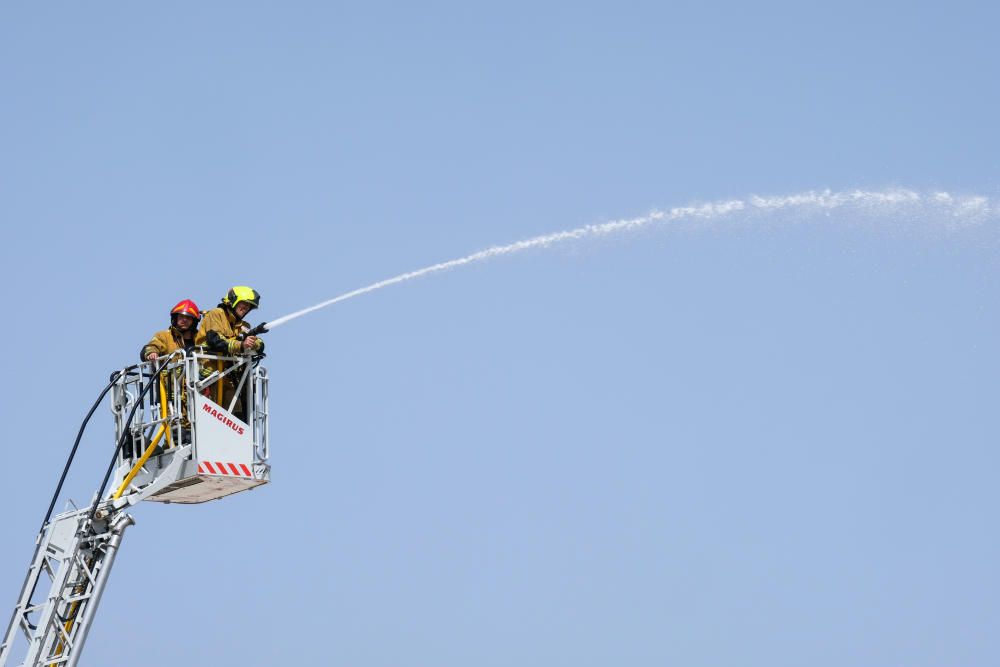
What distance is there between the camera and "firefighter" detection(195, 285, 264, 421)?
66.5 feet

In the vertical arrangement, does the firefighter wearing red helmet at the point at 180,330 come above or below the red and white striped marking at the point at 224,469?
above

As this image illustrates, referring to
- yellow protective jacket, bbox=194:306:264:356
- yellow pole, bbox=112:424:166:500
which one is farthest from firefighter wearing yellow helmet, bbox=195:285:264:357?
yellow pole, bbox=112:424:166:500

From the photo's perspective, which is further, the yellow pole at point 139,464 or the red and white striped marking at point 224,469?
the yellow pole at point 139,464

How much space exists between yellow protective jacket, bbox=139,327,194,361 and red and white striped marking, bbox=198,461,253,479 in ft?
5.21

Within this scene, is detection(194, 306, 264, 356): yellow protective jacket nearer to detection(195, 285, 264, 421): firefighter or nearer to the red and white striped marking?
detection(195, 285, 264, 421): firefighter

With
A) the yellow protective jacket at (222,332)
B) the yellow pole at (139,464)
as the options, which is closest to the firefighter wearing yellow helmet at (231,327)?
the yellow protective jacket at (222,332)

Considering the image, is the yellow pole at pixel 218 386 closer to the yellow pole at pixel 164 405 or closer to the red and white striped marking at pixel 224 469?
the yellow pole at pixel 164 405

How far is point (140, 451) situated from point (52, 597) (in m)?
2.03

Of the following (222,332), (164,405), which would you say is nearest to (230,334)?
(222,332)

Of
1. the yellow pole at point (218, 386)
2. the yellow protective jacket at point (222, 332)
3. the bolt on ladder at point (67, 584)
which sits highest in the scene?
the yellow protective jacket at point (222, 332)

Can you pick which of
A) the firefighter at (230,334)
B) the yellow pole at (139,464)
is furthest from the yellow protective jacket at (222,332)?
the yellow pole at (139,464)

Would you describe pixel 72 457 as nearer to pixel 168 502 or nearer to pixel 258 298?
pixel 168 502

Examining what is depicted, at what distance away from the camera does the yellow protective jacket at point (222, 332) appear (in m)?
20.2

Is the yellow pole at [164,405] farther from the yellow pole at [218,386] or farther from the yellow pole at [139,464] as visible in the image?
the yellow pole at [218,386]
